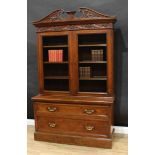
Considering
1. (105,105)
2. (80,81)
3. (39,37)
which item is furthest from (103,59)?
(39,37)

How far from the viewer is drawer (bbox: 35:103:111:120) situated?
310cm

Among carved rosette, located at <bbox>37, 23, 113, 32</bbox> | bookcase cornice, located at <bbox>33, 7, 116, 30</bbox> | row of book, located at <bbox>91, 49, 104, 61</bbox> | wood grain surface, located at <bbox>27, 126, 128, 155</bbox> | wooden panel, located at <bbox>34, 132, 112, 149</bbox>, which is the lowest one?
wood grain surface, located at <bbox>27, 126, 128, 155</bbox>

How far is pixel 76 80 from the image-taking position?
3359mm

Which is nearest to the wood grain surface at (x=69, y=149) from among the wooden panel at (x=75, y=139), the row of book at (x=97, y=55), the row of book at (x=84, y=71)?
the wooden panel at (x=75, y=139)

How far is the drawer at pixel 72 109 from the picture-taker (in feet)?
10.2

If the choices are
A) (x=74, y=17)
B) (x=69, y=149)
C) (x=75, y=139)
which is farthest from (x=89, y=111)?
(x=74, y=17)

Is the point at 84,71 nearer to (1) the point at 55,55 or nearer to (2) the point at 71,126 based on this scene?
(1) the point at 55,55

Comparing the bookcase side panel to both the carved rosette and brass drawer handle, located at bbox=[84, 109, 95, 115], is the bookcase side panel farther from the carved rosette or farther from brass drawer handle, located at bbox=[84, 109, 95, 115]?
brass drawer handle, located at bbox=[84, 109, 95, 115]

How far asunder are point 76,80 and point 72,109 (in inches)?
18.0

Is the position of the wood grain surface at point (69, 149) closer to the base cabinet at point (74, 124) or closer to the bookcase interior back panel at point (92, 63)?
the base cabinet at point (74, 124)

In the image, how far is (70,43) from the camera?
10.9 feet

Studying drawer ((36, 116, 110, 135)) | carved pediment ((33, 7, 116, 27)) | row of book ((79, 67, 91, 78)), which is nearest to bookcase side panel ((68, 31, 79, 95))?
row of book ((79, 67, 91, 78))
